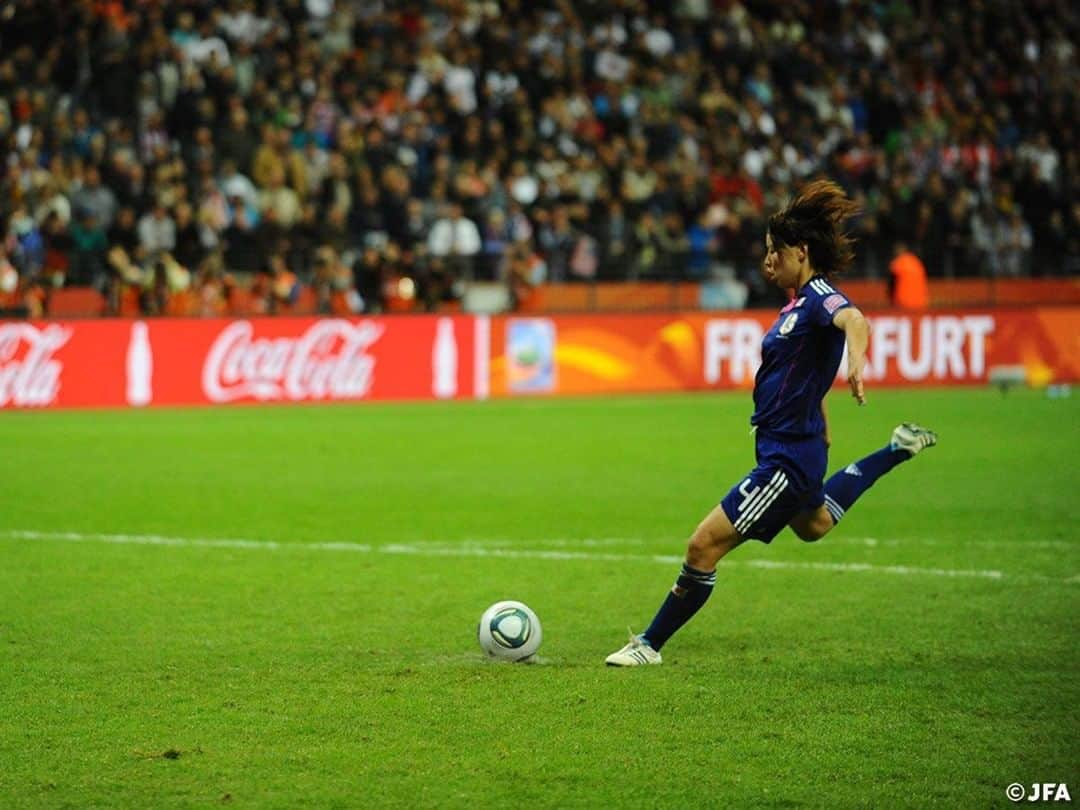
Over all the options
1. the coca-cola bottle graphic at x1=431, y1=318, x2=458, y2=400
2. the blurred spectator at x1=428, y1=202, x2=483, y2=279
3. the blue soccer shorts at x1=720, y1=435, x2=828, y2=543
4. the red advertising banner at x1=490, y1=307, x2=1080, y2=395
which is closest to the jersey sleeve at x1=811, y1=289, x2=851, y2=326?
the blue soccer shorts at x1=720, y1=435, x2=828, y2=543

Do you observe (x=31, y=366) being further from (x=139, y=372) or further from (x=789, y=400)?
(x=789, y=400)

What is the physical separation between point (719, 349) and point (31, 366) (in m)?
9.14

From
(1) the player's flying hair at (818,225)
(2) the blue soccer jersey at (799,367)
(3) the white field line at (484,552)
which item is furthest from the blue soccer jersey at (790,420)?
(3) the white field line at (484,552)

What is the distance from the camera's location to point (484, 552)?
10.3m

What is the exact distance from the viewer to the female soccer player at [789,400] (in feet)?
22.3

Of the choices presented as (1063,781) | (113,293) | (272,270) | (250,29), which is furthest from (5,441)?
(1063,781)

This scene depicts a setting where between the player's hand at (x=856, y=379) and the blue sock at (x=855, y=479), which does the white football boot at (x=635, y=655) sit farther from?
the player's hand at (x=856, y=379)

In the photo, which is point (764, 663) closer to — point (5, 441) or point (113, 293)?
point (5, 441)

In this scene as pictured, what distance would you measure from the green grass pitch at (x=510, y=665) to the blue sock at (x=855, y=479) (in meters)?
0.63

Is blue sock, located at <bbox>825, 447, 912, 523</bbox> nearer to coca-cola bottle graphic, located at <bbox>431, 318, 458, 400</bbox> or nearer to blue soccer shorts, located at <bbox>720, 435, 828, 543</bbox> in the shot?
blue soccer shorts, located at <bbox>720, 435, 828, 543</bbox>

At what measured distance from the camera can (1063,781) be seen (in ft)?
17.0

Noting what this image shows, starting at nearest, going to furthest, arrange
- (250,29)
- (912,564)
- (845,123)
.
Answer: (912,564), (250,29), (845,123)

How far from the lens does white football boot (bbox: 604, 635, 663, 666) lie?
697 centimetres

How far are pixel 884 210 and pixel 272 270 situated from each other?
9.84 m
